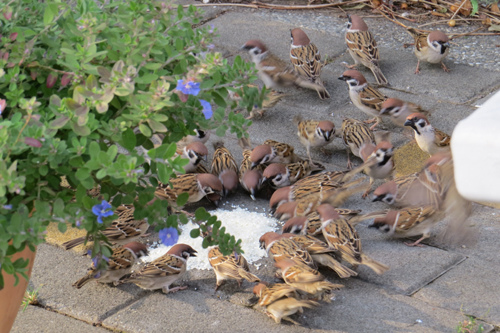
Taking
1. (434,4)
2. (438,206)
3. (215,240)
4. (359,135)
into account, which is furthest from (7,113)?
(434,4)

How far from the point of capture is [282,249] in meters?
3.94

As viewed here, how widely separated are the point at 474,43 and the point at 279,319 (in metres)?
4.32

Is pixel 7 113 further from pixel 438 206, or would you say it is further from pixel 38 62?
pixel 438 206

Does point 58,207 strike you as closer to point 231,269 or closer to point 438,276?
point 231,269

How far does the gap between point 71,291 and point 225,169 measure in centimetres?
147

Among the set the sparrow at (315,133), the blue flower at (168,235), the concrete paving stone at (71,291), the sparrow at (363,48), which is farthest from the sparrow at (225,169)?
the blue flower at (168,235)

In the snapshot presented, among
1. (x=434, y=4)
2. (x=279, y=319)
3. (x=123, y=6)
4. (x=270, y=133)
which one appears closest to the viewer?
(x=123, y=6)

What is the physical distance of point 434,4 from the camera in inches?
301

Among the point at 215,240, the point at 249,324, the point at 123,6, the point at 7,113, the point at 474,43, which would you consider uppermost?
the point at 123,6

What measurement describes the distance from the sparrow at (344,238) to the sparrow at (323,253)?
0.20 feet

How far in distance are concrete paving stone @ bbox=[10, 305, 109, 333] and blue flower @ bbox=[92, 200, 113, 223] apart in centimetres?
132

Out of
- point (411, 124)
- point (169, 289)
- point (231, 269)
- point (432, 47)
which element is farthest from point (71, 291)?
point (432, 47)

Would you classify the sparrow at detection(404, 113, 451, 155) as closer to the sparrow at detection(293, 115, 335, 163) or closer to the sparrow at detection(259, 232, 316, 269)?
the sparrow at detection(293, 115, 335, 163)

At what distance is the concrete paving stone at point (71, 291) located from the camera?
12.2 feet
